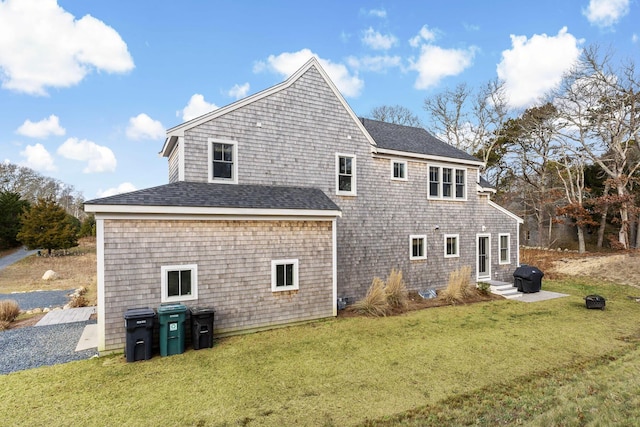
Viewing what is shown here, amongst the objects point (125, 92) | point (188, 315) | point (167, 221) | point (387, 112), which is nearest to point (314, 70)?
point (167, 221)

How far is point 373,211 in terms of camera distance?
39.3 ft

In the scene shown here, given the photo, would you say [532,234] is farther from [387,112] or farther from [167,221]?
[167,221]

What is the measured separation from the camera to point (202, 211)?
25.6 ft

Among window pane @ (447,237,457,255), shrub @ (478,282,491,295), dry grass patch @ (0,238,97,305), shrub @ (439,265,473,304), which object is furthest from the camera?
dry grass patch @ (0,238,97,305)

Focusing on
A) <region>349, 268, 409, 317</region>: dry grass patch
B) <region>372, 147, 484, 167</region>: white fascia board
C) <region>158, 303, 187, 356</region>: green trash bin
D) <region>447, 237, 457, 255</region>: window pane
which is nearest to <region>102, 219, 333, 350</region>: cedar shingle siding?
<region>158, 303, 187, 356</region>: green trash bin

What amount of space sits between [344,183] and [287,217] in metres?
3.44

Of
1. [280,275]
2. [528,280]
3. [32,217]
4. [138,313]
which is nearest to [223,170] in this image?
[280,275]

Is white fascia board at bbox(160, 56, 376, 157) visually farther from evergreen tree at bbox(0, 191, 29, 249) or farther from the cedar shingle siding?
evergreen tree at bbox(0, 191, 29, 249)

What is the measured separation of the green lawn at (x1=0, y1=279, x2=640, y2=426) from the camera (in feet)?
14.8

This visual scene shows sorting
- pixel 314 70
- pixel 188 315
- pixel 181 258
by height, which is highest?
pixel 314 70

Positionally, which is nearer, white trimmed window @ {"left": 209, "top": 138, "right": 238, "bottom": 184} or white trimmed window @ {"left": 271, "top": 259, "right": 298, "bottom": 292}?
white trimmed window @ {"left": 271, "top": 259, "right": 298, "bottom": 292}

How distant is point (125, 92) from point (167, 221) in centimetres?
1468

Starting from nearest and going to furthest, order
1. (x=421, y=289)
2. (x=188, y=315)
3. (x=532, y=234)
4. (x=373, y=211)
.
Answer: (x=188, y=315), (x=373, y=211), (x=421, y=289), (x=532, y=234)

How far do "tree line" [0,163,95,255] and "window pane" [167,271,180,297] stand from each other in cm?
2519
